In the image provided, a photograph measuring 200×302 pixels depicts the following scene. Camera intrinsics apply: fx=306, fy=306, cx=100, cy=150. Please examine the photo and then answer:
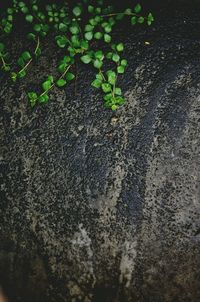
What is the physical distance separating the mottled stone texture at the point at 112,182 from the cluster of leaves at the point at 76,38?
0.24ft

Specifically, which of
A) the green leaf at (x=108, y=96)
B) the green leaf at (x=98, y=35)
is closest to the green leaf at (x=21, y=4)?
the green leaf at (x=98, y=35)

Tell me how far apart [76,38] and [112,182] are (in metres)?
0.95

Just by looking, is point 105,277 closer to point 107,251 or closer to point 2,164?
point 107,251

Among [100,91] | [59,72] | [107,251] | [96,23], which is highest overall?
[96,23]

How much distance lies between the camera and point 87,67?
201cm

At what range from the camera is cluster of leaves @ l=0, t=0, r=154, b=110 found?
194 cm

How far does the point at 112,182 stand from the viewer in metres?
1.96

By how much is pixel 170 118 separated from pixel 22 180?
1.04 metres

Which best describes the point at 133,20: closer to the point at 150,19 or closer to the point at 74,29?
the point at 150,19

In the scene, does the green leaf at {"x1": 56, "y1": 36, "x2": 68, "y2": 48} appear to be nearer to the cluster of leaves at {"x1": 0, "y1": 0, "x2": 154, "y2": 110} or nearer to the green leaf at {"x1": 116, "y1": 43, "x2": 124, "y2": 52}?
the cluster of leaves at {"x1": 0, "y1": 0, "x2": 154, "y2": 110}

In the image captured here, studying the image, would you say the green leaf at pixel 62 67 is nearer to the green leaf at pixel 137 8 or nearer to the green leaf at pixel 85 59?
the green leaf at pixel 85 59

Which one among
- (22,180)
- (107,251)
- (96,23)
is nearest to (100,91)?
(96,23)

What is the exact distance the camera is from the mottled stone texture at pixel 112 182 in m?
1.95

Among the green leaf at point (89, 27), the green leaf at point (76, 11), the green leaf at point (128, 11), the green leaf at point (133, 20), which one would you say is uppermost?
the green leaf at point (128, 11)
